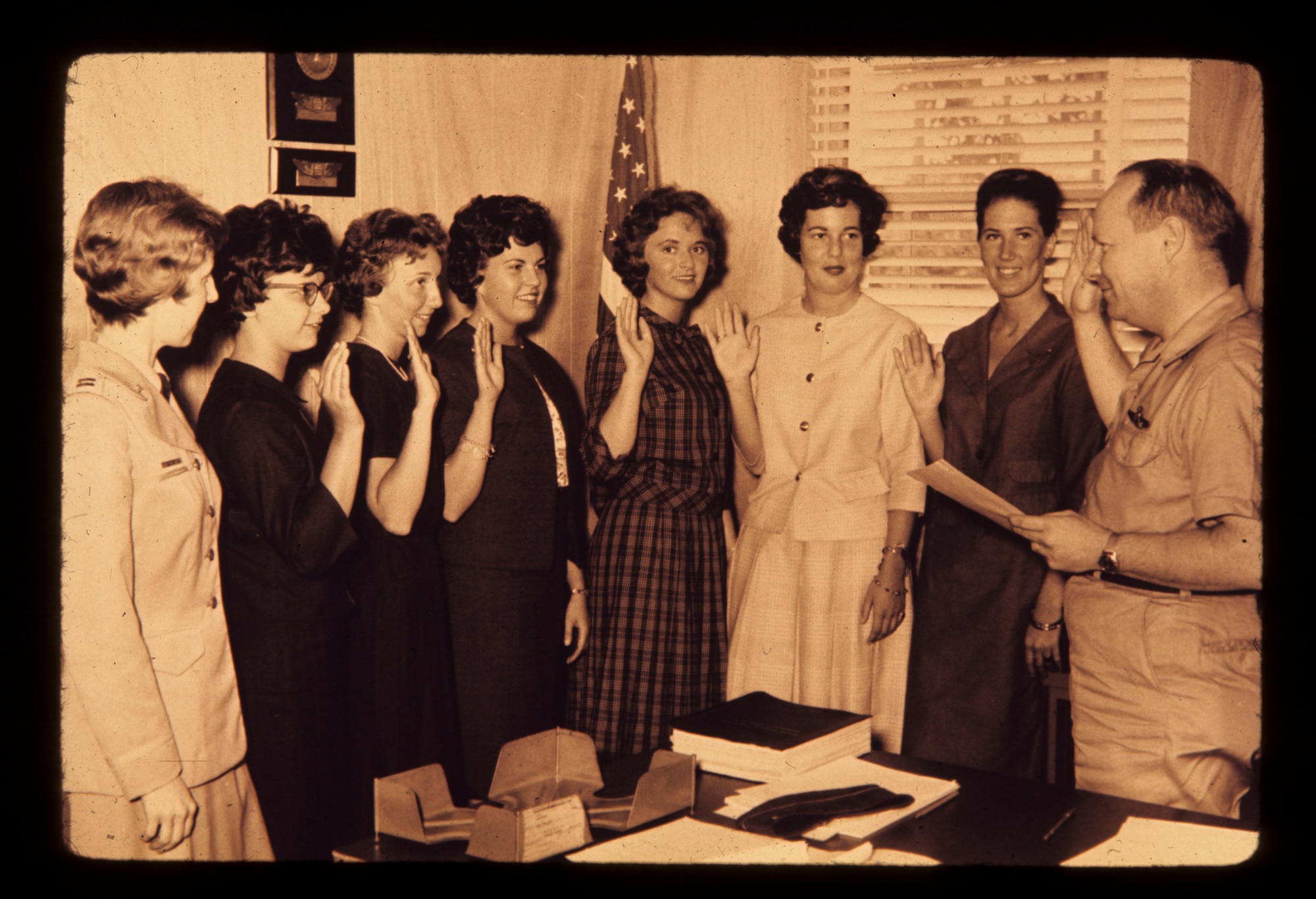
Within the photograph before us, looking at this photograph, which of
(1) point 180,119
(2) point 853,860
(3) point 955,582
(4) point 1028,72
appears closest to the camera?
(2) point 853,860

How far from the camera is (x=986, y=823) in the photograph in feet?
6.28

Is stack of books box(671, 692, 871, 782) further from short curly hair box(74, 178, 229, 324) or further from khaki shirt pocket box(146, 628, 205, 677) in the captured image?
short curly hair box(74, 178, 229, 324)

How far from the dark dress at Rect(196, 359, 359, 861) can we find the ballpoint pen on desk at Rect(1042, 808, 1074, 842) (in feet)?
4.74

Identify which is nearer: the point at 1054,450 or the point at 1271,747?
the point at 1271,747

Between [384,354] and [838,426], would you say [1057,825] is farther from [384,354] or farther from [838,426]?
[384,354]

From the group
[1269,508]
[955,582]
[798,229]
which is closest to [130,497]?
[798,229]

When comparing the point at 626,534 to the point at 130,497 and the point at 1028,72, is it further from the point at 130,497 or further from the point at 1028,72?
the point at 1028,72

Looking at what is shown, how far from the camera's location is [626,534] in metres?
2.78

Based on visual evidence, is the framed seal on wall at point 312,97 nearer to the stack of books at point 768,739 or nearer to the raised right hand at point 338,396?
the raised right hand at point 338,396

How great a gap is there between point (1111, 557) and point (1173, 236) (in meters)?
0.71

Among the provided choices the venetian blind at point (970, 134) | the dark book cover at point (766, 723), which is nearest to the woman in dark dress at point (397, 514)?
the dark book cover at point (766, 723)

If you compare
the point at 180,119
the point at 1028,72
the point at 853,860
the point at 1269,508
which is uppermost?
the point at 1028,72

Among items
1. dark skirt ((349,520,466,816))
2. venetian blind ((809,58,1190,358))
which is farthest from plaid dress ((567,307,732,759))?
venetian blind ((809,58,1190,358))

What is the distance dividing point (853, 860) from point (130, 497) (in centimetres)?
149
